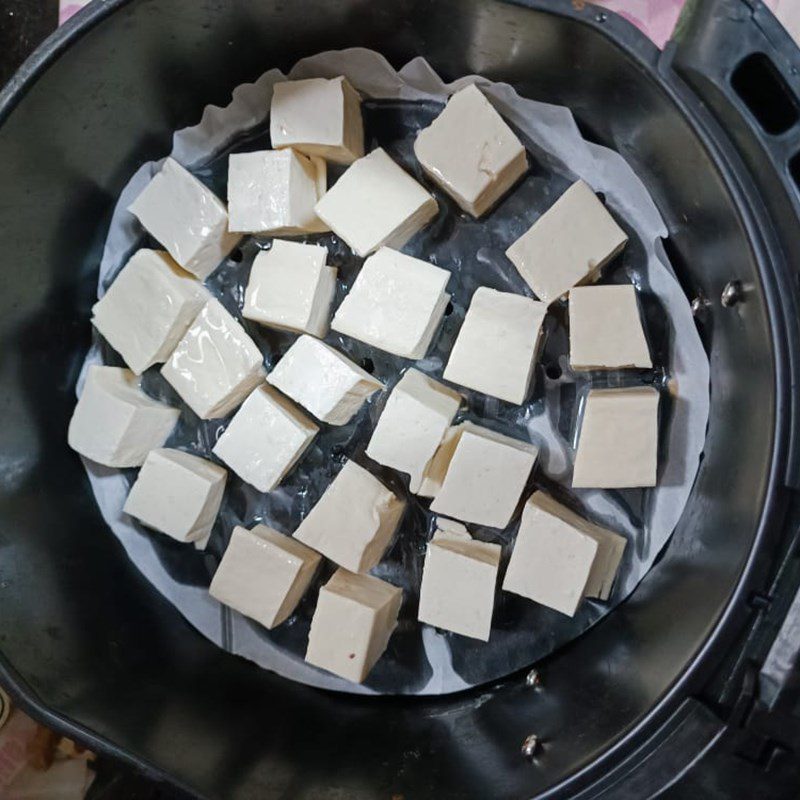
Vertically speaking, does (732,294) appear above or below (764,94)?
below

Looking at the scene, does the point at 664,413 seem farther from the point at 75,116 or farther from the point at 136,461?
the point at 75,116

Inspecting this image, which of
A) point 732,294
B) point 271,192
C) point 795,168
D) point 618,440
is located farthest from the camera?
point 271,192

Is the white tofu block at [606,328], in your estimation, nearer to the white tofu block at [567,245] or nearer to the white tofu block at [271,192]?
the white tofu block at [567,245]

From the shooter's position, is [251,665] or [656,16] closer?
[656,16]

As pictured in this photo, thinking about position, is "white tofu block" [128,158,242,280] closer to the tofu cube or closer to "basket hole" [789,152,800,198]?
the tofu cube

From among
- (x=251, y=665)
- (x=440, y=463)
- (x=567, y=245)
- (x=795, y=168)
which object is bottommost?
(x=251, y=665)

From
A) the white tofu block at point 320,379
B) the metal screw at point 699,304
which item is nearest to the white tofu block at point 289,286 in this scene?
the white tofu block at point 320,379

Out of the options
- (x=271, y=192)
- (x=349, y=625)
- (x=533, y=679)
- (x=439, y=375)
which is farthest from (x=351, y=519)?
(x=271, y=192)

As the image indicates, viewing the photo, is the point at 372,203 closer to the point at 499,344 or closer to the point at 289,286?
the point at 289,286
